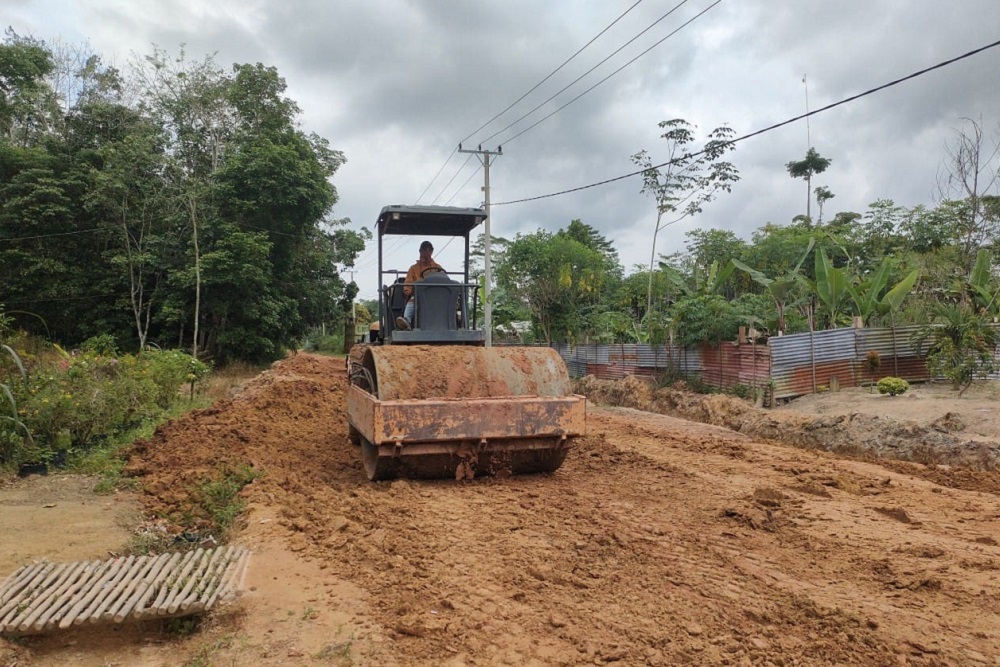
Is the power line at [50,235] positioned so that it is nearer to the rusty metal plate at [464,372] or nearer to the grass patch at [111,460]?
the grass patch at [111,460]

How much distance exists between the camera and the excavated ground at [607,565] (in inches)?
Answer: 119

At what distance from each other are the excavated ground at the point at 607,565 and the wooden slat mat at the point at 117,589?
0.14m

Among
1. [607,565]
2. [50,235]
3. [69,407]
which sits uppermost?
[50,235]

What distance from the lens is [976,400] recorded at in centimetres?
1093

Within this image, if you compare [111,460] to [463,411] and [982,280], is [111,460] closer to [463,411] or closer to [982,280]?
[463,411]

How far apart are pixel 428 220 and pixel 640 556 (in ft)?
16.9

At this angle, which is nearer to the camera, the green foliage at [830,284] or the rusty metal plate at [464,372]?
the rusty metal plate at [464,372]

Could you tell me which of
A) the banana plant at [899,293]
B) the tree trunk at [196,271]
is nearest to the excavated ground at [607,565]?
the banana plant at [899,293]

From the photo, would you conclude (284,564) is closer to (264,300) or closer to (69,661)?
(69,661)

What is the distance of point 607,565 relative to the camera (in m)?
3.96

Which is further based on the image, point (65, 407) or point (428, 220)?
point (428, 220)

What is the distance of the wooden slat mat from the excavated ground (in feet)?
0.47

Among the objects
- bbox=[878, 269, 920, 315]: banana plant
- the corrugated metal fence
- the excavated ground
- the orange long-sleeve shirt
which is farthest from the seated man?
bbox=[878, 269, 920, 315]: banana plant

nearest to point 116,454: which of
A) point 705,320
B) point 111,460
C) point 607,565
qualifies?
point 111,460
